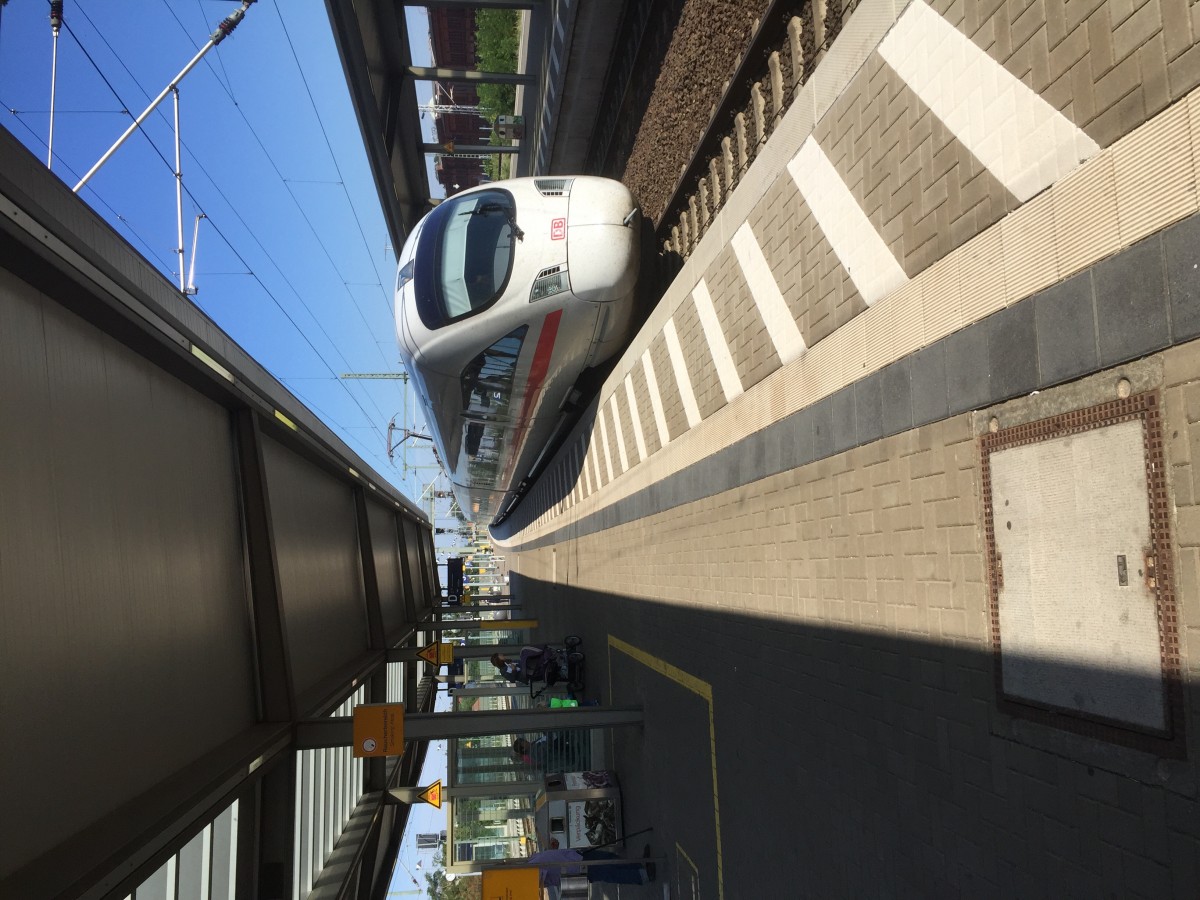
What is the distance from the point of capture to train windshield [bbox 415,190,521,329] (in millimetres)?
10164

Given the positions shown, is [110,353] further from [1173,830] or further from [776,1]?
[776,1]

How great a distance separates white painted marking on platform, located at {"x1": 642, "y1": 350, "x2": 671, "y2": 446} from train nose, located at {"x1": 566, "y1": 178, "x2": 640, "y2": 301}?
1.09m

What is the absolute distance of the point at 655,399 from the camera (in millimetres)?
9289

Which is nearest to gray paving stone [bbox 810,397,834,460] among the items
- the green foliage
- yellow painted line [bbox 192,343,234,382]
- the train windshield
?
yellow painted line [bbox 192,343,234,382]

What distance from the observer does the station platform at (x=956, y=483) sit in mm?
2738

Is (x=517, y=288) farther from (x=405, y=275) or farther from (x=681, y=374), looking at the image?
(x=681, y=374)

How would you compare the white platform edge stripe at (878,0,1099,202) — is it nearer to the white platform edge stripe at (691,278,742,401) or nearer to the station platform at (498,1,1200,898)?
the station platform at (498,1,1200,898)

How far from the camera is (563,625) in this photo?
15867 mm

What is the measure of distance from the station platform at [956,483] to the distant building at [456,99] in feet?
50.6

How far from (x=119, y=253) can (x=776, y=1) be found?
Answer: 5557 millimetres

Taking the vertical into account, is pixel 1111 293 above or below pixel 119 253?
below

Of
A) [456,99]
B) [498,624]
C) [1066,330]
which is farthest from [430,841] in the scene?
[456,99]

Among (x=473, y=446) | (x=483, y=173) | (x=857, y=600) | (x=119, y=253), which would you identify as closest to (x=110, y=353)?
(x=119, y=253)

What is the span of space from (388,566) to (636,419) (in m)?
5.45
